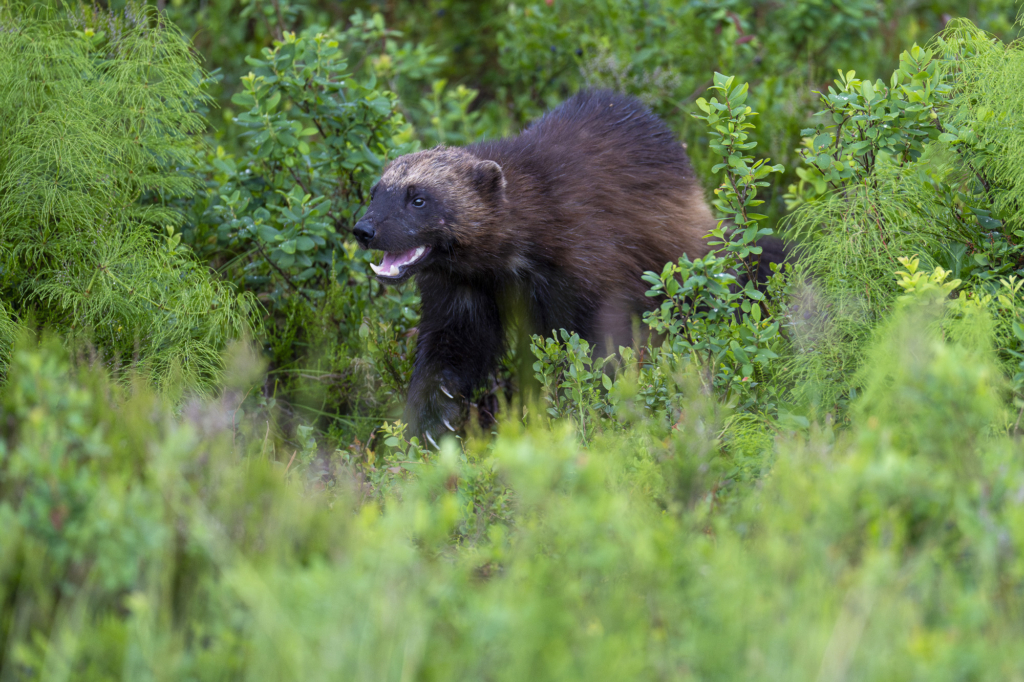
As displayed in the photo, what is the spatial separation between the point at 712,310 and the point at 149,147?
2570mm

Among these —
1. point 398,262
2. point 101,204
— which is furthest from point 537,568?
point 101,204

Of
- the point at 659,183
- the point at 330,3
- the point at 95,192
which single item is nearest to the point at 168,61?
the point at 95,192

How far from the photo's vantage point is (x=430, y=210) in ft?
13.8

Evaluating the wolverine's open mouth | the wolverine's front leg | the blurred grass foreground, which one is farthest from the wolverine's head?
the blurred grass foreground

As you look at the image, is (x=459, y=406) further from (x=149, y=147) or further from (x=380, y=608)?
(x=380, y=608)

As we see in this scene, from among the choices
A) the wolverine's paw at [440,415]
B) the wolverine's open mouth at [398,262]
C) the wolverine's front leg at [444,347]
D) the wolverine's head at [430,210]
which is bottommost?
the wolverine's paw at [440,415]

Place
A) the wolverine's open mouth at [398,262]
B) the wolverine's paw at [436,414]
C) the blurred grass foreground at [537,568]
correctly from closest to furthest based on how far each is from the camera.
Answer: the blurred grass foreground at [537,568] → the wolverine's open mouth at [398,262] → the wolverine's paw at [436,414]

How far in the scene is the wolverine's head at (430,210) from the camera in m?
4.14

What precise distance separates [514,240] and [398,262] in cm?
52

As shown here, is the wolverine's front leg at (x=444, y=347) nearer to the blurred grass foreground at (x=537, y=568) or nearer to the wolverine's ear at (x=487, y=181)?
the wolverine's ear at (x=487, y=181)

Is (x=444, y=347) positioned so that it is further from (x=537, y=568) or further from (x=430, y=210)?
(x=537, y=568)

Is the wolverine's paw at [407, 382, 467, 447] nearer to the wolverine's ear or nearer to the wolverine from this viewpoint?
the wolverine

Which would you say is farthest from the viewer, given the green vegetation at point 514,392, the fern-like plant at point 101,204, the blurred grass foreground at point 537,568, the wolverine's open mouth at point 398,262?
the wolverine's open mouth at point 398,262

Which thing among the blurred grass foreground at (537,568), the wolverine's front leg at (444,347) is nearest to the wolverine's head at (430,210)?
the wolverine's front leg at (444,347)
